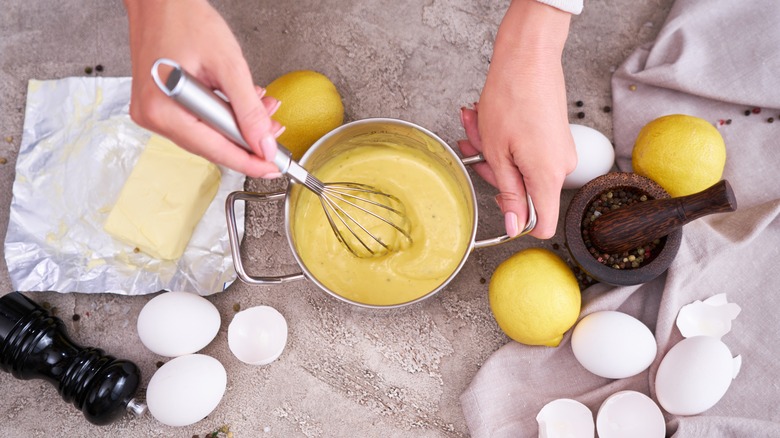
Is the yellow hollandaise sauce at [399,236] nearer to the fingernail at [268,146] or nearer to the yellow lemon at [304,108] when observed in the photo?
the yellow lemon at [304,108]

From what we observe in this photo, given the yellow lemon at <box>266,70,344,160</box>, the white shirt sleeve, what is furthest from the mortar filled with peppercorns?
the yellow lemon at <box>266,70,344,160</box>

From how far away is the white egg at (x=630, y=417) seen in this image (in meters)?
0.82

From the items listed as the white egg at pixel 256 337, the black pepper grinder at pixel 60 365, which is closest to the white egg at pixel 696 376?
the white egg at pixel 256 337

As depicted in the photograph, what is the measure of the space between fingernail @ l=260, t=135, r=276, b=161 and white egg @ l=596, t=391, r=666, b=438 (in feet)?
1.94

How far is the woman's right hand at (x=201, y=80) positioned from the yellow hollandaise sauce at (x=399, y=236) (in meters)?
0.22

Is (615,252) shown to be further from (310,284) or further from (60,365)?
(60,365)

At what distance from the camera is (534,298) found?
813mm

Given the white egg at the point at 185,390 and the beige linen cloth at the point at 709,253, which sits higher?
the beige linen cloth at the point at 709,253

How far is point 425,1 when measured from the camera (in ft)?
3.27

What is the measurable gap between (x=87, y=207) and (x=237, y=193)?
1.13 ft

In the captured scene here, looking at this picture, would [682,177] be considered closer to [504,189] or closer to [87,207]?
[504,189]

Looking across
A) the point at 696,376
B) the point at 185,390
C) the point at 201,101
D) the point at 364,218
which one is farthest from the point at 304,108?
the point at 696,376

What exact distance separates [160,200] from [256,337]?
0.84ft

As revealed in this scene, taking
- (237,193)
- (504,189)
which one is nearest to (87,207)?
(237,193)
